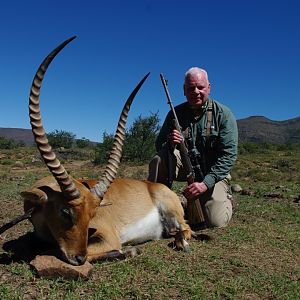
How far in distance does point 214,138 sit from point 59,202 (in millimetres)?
3275

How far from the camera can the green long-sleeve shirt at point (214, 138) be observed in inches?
274

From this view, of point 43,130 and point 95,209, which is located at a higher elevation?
point 43,130

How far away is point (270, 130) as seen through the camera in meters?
148

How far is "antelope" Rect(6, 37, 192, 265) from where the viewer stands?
445cm

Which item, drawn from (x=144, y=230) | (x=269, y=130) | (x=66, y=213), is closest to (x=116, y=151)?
(x=66, y=213)

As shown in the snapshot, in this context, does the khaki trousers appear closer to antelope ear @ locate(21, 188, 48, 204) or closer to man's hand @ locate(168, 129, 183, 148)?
man's hand @ locate(168, 129, 183, 148)

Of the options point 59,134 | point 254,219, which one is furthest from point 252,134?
point 254,219

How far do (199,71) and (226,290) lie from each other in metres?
4.04

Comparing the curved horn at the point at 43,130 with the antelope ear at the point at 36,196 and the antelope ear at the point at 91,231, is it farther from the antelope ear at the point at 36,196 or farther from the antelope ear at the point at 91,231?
the antelope ear at the point at 91,231

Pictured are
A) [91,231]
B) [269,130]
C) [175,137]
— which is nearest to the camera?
[91,231]

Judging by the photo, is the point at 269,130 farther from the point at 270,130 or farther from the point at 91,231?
the point at 91,231

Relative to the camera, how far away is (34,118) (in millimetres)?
4355

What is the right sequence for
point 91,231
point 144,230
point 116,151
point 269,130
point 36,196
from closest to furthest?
point 36,196 < point 91,231 < point 116,151 < point 144,230 < point 269,130

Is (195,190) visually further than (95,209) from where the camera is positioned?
Yes
